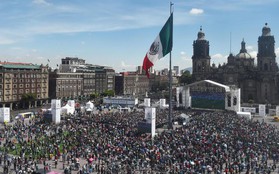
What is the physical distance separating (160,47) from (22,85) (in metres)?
47.2

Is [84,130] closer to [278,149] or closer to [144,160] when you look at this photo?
[144,160]

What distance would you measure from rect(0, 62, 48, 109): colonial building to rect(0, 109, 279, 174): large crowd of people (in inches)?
1324

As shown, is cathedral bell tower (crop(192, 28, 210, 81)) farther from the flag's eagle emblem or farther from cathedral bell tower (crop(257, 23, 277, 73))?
the flag's eagle emblem

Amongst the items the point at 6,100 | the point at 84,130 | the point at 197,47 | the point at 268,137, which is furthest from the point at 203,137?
the point at 197,47

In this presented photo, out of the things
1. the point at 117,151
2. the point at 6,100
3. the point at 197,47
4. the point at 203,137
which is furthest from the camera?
the point at 197,47

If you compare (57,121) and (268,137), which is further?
(57,121)

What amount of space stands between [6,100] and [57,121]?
92.2ft

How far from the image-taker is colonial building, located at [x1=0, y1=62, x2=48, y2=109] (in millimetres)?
70875

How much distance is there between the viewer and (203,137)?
33.5 meters

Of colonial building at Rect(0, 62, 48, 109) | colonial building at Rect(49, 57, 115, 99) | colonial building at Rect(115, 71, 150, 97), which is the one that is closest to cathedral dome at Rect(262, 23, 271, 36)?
colonial building at Rect(115, 71, 150, 97)

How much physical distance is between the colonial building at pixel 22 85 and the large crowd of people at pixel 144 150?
3364cm

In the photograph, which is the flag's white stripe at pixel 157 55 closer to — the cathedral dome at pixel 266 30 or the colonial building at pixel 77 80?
the colonial building at pixel 77 80

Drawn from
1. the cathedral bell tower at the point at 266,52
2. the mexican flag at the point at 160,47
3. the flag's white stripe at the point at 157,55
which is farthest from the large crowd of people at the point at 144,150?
the cathedral bell tower at the point at 266,52

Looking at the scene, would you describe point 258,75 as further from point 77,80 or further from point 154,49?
point 154,49
